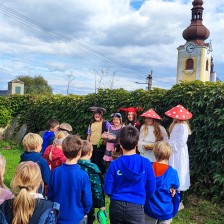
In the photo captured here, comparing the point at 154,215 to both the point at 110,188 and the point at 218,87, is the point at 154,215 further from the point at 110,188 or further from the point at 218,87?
the point at 218,87

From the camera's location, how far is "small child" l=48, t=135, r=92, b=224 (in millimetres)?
3379

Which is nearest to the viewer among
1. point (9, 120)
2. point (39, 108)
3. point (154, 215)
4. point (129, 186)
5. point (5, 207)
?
point (5, 207)

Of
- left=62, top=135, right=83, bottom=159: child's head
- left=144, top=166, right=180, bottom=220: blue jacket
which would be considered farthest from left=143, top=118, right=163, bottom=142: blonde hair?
left=62, top=135, right=83, bottom=159: child's head

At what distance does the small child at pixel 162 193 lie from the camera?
3.71 meters

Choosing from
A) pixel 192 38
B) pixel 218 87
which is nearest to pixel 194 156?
pixel 218 87

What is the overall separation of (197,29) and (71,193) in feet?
193

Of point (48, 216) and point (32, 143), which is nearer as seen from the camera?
point (48, 216)

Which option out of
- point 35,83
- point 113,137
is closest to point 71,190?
point 113,137

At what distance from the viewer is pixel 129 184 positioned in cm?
335

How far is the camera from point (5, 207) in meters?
2.70

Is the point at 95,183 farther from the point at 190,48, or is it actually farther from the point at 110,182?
the point at 190,48

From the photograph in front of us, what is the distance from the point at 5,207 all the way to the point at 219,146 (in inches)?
173

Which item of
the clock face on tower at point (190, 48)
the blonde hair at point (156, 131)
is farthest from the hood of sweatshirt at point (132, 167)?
the clock face on tower at point (190, 48)

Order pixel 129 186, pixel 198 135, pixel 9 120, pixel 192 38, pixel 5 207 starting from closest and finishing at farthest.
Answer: pixel 5 207, pixel 129 186, pixel 198 135, pixel 9 120, pixel 192 38
